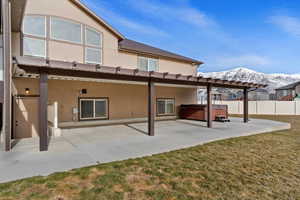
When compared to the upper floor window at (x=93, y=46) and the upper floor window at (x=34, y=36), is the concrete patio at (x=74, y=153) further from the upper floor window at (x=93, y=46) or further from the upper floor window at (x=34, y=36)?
the upper floor window at (x=93, y=46)

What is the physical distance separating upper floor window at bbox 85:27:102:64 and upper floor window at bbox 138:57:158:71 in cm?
302

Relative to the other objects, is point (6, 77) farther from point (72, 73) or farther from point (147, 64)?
point (147, 64)

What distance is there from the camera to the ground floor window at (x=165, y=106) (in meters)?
13.2

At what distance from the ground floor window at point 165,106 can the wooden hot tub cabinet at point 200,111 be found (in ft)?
3.43

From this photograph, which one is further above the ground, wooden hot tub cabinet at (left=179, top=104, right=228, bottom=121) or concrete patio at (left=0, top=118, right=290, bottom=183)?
wooden hot tub cabinet at (left=179, top=104, right=228, bottom=121)

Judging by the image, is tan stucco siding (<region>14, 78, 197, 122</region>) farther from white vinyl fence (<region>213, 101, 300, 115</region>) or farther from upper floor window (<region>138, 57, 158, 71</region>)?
white vinyl fence (<region>213, 101, 300, 115</region>)

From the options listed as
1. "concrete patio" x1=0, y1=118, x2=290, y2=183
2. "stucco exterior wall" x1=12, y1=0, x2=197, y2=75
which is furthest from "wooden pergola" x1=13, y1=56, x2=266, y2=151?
"stucco exterior wall" x1=12, y1=0, x2=197, y2=75

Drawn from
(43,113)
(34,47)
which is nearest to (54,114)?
(43,113)

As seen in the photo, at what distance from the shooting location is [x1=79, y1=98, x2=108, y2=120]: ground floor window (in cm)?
991

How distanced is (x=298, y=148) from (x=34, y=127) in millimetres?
10686

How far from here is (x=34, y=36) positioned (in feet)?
27.3

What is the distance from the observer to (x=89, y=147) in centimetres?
554

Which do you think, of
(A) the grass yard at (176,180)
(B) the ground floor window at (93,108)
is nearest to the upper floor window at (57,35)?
(B) the ground floor window at (93,108)

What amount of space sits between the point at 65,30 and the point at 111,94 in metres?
4.55
